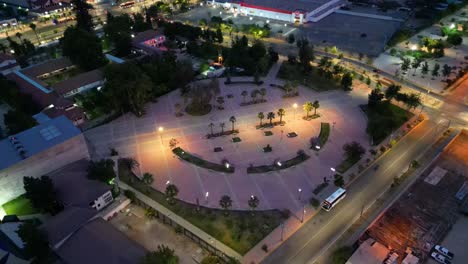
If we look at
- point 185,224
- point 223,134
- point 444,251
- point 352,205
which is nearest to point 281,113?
point 223,134

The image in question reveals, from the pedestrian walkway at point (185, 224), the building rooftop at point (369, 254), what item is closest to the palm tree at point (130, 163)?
the pedestrian walkway at point (185, 224)

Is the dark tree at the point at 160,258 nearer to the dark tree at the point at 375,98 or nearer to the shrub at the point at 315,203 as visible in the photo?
the shrub at the point at 315,203

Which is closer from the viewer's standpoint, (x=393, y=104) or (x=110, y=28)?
(x=393, y=104)

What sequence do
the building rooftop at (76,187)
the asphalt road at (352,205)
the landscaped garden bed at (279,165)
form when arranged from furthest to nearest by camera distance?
the landscaped garden bed at (279,165) → the building rooftop at (76,187) → the asphalt road at (352,205)

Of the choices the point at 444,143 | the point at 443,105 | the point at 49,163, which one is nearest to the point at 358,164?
the point at 444,143

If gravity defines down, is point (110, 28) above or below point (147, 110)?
above

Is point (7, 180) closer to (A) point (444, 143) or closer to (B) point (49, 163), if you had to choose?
(B) point (49, 163)
